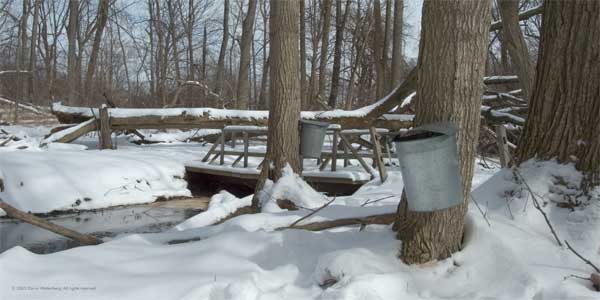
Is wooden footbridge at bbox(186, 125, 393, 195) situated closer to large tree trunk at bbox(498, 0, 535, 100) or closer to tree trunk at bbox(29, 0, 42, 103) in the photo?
large tree trunk at bbox(498, 0, 535, 100)

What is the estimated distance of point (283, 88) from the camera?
5773 millimetres

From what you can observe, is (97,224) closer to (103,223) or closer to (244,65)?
(103,223)

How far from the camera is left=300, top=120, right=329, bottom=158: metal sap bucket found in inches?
239

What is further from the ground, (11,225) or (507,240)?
(507,240)

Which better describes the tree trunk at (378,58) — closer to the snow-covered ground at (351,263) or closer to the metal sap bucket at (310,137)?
the metal sap bucket at (310,137)

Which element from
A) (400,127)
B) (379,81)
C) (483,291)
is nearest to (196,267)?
(483,291)

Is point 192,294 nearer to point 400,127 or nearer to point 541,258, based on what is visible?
point 541,258

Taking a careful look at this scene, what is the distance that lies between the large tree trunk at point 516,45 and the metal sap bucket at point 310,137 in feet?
8.01

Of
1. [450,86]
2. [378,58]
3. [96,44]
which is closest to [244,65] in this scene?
[378,58]

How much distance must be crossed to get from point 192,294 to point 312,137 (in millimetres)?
3863

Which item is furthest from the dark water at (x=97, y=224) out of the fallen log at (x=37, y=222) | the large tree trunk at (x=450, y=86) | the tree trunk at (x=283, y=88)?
the large tree trunk at (x=450, y=86)

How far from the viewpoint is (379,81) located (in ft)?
52.6

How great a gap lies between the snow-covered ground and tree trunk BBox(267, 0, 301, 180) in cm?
236

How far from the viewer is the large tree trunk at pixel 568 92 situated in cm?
309
